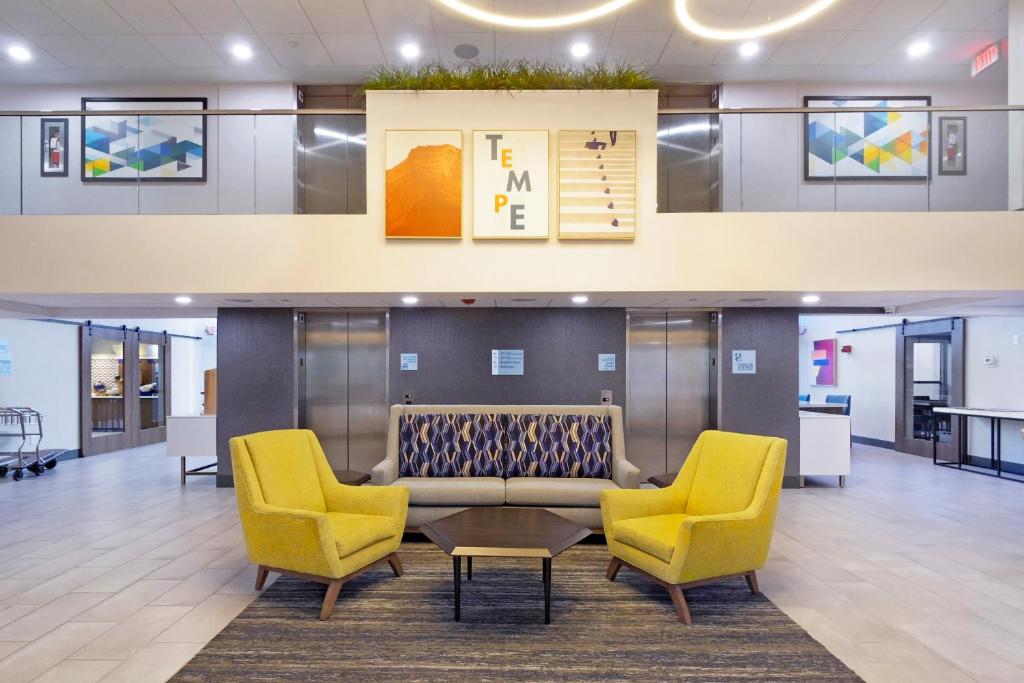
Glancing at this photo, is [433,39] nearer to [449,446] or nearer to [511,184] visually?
[511,184]

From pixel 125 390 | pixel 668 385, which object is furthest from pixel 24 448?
pixel 668 385

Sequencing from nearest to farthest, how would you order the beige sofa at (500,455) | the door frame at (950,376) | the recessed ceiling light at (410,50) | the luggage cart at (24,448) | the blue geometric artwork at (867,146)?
the beige sofa at (500,455), the blue geometric artwork at (867,146), the recessed ceiling light at (410,50), the luggage cart at (24,448), the door frame at (950,376)

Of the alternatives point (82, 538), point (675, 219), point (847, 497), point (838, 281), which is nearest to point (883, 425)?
point (847, 497)

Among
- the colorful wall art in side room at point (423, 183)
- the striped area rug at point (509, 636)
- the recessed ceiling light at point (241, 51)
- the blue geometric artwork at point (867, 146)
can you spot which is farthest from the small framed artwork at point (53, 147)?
the blue geometric artwork at point (867, 146)

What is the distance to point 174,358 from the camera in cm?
1264

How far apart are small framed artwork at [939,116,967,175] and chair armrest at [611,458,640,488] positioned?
14.4ft

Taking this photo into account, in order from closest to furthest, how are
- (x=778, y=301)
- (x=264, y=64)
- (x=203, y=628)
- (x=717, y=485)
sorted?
(x=203, y=628), (x=717, y=485), (x=778, y=301), (x=264, y=64)

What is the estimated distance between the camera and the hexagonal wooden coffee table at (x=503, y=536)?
339 cm

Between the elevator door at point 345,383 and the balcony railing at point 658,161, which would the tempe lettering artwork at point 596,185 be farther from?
the elevator door at point 345,383

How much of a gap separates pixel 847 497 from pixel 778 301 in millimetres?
2746

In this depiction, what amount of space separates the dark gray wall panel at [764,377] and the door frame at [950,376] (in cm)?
437

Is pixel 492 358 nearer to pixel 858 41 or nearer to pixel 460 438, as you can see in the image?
pixel 460 438

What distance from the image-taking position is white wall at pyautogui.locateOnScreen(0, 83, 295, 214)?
217 inches

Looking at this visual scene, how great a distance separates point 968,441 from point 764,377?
4.90 metres
